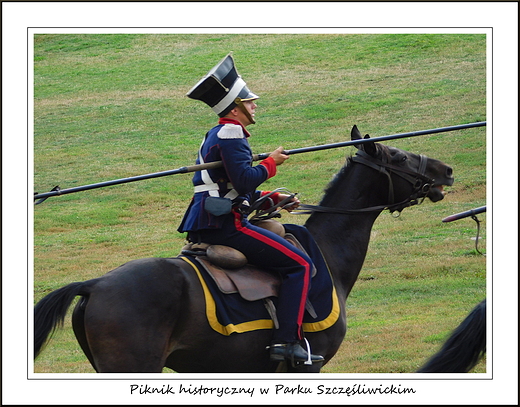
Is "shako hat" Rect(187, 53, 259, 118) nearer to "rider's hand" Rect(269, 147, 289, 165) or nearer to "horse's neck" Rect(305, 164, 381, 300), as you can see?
"rider's hand" Rect(269, 147, 289, 165)

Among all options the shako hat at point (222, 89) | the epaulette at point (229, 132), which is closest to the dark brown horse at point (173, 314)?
the epaulette at point (229, 132)

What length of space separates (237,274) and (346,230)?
116cm

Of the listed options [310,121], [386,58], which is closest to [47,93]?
[310,121]

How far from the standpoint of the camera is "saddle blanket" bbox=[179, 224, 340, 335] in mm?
5043

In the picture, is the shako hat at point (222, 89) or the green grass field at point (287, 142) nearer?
the shako hat at point (222, 89)

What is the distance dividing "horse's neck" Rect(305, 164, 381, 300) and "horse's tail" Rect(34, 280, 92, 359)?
6.61 ft

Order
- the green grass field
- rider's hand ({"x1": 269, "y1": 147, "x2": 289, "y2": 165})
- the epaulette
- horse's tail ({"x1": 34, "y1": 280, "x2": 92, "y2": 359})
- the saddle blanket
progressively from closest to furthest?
horse's tail ({"x1": 34, "y1": 280, "x2": 92, "y2": 359}) < the saddle blanket < the epaulette < rider's hand ({"x1": 269, "y1": 147, "x2": 289, "y2": 165}) < the green grass field

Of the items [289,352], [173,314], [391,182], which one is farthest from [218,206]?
[391,182]

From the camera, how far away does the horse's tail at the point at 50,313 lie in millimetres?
4859

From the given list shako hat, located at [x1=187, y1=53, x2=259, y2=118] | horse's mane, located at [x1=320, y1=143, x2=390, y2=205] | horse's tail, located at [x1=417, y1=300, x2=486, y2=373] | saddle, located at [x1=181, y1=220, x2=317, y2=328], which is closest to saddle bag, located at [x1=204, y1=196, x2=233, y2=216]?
saddle, located at [x1=181, y1=220, x2=317, y2=328]

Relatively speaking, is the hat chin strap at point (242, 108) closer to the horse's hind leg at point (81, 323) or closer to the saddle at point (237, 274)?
the saddle at point (237, 274)

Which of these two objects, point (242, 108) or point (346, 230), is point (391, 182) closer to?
point (346, 230)

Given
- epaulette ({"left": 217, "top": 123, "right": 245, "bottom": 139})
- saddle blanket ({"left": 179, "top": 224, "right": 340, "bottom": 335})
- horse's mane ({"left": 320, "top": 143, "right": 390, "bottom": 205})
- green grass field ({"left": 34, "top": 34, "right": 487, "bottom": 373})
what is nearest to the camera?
saddle blanket ({"left": 179, "top": 224, "right": 340, "bottom": 335})

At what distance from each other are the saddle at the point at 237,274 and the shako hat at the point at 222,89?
1.04m
